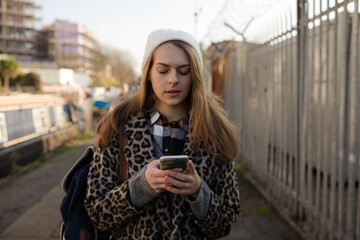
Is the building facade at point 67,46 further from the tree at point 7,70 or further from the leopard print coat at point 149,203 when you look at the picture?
the leopard print coat at point 149,203

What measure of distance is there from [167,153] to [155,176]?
0.30 m

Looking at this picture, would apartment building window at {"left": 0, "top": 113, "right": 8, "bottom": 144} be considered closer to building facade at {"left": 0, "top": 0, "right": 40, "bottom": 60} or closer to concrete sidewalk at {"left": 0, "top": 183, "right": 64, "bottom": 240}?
concrete sidewalk at {"left": 0, "top": 183, "right": 64, "bottom": 240}

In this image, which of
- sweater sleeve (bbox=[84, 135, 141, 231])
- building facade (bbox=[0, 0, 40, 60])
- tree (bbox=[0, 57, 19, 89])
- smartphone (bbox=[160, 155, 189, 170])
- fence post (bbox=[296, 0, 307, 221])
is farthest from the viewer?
building facade (bbox=[0, 0, 40, 60])

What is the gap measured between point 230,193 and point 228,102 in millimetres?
5679

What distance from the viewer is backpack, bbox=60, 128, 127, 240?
1.56 metres

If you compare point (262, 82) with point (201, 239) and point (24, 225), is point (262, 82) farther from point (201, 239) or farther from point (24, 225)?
point (24, 225)

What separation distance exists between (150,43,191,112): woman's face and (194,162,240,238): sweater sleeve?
1.51 feet

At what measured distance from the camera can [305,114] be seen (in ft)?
11.5

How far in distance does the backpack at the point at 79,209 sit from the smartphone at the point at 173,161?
383 mm

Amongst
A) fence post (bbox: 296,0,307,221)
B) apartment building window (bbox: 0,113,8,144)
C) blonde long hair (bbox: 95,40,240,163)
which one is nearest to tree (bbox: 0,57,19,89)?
apartment building window (bbox: 0,113,8,144)

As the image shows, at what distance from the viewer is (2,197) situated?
5.20 meters

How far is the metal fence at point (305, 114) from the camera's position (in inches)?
107

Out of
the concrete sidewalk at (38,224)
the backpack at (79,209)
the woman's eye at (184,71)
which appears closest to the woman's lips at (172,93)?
the woman's eye at (184,71)

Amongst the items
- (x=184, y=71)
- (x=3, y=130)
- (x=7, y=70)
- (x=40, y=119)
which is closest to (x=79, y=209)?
(x=184, y=71)
